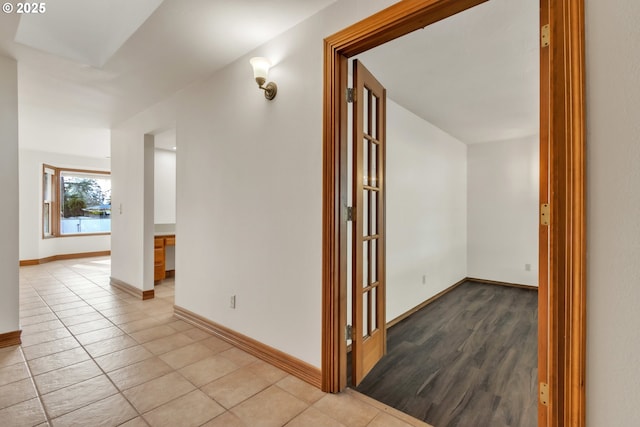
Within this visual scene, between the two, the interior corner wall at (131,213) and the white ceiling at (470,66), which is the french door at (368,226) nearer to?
the white ceiling at (470,66)

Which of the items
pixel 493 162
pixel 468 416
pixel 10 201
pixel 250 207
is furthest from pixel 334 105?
pixel 493 162

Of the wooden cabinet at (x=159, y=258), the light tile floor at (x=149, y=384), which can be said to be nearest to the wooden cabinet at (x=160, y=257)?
the wooden cabinet at (x=159, y=258)

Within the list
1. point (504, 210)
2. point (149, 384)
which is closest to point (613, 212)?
point (149, 384)

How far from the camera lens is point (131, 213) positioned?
Result: 4168mm

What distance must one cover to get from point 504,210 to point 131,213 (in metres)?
5.91

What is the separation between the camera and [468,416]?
176cm

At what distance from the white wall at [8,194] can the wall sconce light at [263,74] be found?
7.29ft

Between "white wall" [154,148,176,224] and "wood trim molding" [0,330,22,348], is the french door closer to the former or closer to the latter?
"wood trim molding" [0,330,22,348]

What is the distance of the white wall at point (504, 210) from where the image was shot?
16.1 feet

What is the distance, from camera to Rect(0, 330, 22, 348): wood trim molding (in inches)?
99.0

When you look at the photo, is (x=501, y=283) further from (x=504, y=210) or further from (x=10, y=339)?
(x=10, y=339)

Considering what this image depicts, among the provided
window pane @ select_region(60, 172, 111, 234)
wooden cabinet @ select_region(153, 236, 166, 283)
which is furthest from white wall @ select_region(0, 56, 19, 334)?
window pane @ select_region(60, 172, 111, 234)

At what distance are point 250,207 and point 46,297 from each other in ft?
12.0

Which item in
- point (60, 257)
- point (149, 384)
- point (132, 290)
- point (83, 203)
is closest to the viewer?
point (149, 384)
